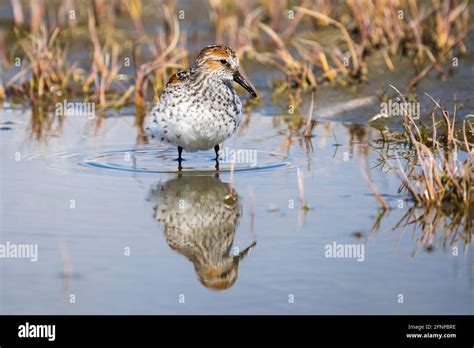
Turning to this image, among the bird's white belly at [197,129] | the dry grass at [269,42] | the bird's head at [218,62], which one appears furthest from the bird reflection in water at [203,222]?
the dry grass at [269,42]

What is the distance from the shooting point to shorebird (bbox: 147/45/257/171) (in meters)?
8.92

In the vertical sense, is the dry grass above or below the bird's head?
above

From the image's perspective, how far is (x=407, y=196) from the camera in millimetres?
7773

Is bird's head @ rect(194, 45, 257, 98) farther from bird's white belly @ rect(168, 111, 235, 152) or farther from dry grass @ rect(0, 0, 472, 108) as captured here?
dry grass @ rect(0, 0, 472, 108)

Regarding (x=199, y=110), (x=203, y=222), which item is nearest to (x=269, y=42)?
(x=199, y=110)

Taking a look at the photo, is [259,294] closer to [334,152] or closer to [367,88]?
[334,152]

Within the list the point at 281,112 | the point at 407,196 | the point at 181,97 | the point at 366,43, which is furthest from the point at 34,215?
the point at 366,43

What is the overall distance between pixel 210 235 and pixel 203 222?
315mm

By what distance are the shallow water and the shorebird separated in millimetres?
292

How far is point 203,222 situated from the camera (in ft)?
23.8

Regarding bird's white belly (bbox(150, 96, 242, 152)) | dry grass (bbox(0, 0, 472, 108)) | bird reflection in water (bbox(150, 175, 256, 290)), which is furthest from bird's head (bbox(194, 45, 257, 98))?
dry grass (bbox(0, 0, 472, 108))

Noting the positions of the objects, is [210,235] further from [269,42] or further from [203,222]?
[269,42]

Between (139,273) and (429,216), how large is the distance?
2224 mm

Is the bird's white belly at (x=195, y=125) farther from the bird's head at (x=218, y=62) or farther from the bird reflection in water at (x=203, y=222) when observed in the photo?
the bird's head at (x=218, y=62)
